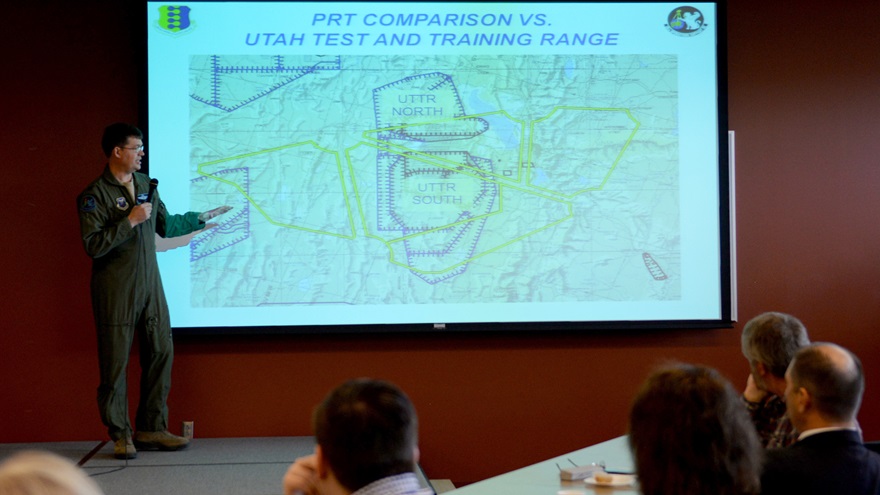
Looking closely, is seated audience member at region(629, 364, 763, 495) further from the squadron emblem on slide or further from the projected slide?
the squadron emblem on slide

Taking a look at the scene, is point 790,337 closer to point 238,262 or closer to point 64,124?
point 238,262

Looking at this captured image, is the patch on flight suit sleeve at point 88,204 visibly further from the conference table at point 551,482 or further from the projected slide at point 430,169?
the conference table at point 551,482

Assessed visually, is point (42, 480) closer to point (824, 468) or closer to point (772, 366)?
point (824, 468)

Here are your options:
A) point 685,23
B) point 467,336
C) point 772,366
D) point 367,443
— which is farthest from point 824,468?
point 685,23

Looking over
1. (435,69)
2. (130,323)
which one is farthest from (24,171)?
(435,69)

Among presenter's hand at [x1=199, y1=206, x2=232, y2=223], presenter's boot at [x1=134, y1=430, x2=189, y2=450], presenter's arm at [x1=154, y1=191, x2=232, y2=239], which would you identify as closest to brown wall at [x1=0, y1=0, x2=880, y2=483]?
presenter's boot at [x1=134, y1=430, x2=189, y2=450]
